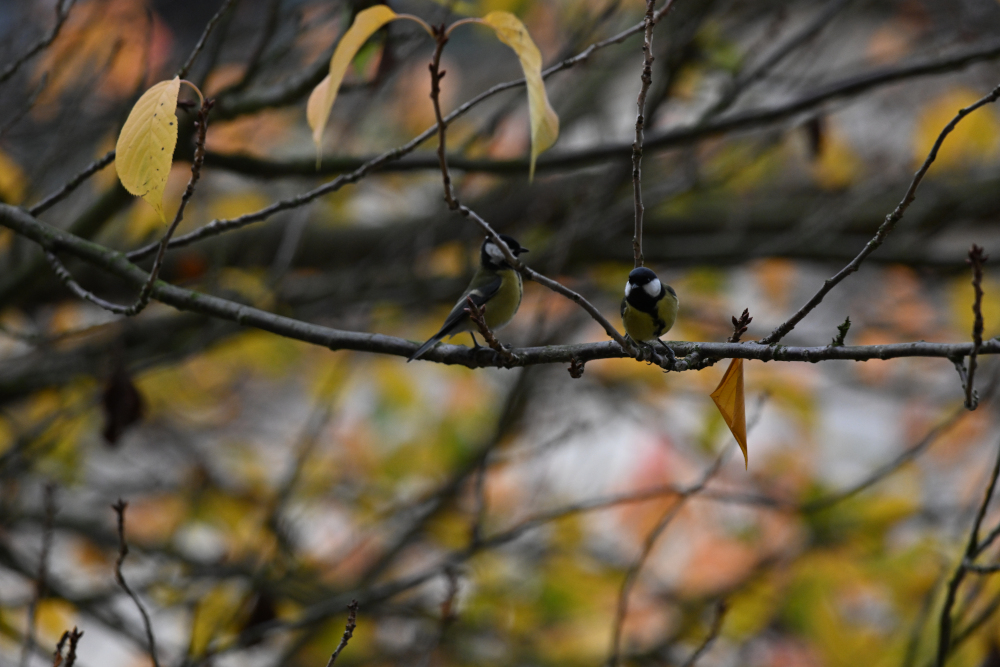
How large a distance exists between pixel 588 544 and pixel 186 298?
181 inches

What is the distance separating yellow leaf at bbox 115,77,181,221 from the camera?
148 cm

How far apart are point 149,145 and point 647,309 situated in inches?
45.3

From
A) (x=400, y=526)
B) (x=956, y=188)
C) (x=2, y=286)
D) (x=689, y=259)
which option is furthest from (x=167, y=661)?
(x=956, y=188)

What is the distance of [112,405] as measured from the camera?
9.41 feet

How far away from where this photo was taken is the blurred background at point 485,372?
2984 mm

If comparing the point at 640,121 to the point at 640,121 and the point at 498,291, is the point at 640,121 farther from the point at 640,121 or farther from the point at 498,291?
the point at 498,291

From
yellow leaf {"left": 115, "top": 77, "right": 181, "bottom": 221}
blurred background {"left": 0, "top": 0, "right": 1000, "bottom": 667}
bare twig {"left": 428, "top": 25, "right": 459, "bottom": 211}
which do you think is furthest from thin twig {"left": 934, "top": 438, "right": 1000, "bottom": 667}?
yellow leaf {"left": 115, "top": 77, "right": 181, "bottom": 221}

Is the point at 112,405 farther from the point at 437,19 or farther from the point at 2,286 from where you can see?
the point at 437,19

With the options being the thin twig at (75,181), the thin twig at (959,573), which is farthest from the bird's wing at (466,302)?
the thin twig at (959,573)

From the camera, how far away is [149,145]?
1501 mm

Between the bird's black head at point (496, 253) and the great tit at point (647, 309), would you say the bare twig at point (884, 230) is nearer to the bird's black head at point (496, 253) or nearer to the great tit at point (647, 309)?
the great tit at point (647, 309)

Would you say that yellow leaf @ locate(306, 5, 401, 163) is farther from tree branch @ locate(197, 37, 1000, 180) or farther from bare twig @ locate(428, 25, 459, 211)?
tree branch @ locate(197, 37, 1000, 180)

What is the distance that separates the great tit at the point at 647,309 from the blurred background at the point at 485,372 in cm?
88

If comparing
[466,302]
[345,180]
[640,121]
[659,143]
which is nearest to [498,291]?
[466,302]
